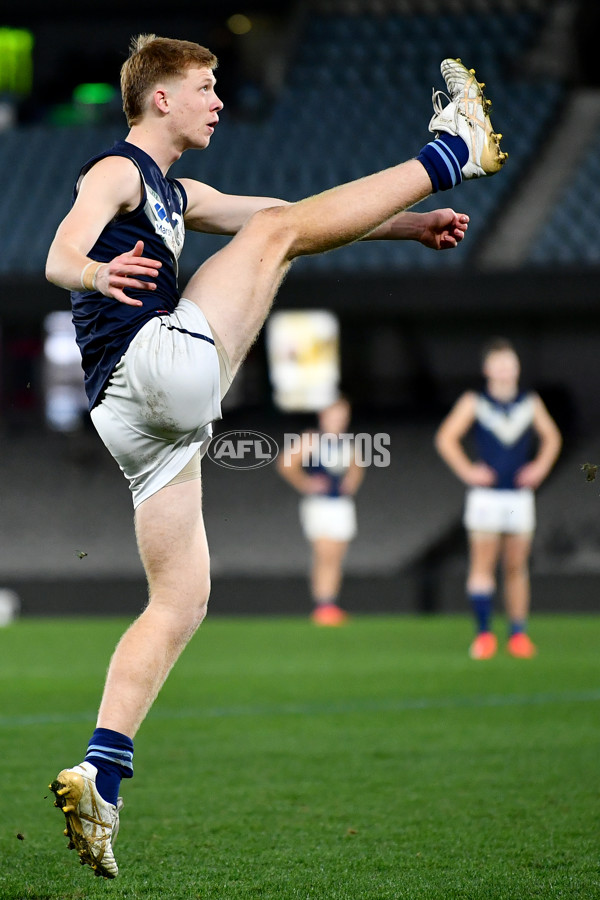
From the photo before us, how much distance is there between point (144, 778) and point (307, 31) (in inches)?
627

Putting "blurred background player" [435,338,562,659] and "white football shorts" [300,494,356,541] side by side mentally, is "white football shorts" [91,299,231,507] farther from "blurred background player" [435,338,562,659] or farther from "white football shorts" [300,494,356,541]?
"white football shorts" [300,494,356,541]

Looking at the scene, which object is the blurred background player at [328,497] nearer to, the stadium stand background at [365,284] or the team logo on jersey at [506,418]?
the stadium stand background at [365,284]

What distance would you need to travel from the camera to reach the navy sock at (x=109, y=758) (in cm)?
324

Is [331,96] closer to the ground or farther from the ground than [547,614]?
farther from the ground

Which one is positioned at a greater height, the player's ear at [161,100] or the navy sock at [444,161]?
the player's ear at [161,100]

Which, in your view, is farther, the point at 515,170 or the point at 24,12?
the point at 24,12

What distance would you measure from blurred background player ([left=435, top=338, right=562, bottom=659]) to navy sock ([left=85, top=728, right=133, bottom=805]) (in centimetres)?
630

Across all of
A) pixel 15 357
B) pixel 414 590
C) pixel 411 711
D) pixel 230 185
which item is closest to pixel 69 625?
pixel 414 590

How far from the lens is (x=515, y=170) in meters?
17.3

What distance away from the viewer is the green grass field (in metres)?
3.58

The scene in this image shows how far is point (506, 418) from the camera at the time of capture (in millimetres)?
10133

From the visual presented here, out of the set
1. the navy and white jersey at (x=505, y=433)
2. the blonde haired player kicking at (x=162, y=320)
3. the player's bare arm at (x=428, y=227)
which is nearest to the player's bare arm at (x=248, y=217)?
the player's bare arm at (x=428, y=227)

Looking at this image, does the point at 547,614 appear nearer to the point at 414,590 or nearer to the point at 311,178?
the point at 414,590

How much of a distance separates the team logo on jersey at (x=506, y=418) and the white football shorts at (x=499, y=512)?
418mm
